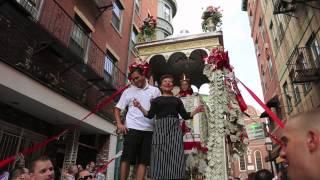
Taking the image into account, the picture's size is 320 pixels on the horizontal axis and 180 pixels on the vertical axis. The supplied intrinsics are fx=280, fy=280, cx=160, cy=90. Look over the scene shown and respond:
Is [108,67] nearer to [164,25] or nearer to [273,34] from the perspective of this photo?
[164,25]

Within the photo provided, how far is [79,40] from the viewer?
12.0 metres

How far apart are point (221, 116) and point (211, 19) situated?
4.39 meters

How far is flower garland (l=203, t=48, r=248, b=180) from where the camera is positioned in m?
5.07

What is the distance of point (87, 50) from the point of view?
12195 mm

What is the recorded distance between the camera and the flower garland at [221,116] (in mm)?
5070

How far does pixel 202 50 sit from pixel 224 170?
4.32m

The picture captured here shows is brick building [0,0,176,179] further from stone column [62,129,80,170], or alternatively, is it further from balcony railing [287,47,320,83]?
balcony railing [287,47,320,83]

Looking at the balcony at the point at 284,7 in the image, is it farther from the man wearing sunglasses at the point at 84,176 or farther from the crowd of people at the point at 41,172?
the crowd of people at the point at 41,172

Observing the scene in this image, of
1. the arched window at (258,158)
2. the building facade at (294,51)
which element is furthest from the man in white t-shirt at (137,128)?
the arched window at (258,158)

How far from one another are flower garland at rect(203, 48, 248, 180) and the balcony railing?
31.8ft

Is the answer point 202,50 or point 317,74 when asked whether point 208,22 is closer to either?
point 202,50

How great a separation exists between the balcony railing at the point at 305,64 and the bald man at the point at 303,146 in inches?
535

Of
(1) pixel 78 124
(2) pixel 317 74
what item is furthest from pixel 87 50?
(2) pixel 317 74

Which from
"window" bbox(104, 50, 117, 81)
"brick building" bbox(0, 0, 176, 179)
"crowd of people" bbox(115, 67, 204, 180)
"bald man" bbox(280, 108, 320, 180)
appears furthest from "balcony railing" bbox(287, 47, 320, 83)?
"bald man" bbox(280, 108, 320, 180)
